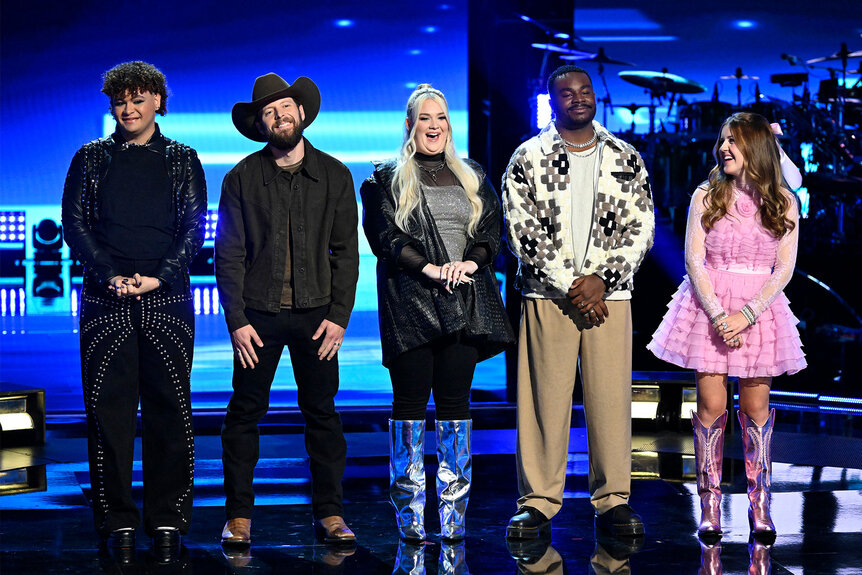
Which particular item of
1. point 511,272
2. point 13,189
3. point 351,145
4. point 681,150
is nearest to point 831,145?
point 681,150

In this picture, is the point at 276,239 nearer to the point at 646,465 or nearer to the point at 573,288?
the point at 573,288

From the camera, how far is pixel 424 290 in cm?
372

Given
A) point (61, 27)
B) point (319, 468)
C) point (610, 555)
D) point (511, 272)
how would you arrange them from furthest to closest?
point (61, 27), point (511, 272), point (319, 468), point (610, 555)

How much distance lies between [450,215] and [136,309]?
3.73ft

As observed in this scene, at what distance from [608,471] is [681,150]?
3.85 meters

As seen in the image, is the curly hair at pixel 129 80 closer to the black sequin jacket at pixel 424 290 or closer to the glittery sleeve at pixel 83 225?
the glittery sleeve at pixel 83 225

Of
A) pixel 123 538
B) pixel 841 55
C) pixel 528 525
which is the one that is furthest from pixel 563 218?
pixel 841 55

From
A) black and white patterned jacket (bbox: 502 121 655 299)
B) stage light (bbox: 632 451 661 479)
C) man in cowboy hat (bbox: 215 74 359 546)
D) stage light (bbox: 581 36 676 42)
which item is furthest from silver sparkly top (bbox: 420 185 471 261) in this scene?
stage light (bbox: 581 36 676 42)

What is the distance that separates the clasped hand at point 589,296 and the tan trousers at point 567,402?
0.22 feet

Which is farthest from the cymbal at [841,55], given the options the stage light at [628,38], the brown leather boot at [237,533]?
the brown leather boot at [237,533]

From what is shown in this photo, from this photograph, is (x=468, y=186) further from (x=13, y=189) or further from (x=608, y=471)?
(x=13, y=189)

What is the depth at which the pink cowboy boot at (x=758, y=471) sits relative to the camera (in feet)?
12.7

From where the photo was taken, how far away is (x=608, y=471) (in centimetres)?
395

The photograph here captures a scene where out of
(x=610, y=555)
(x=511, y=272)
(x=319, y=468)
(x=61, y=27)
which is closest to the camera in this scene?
(x=610, y=555)
